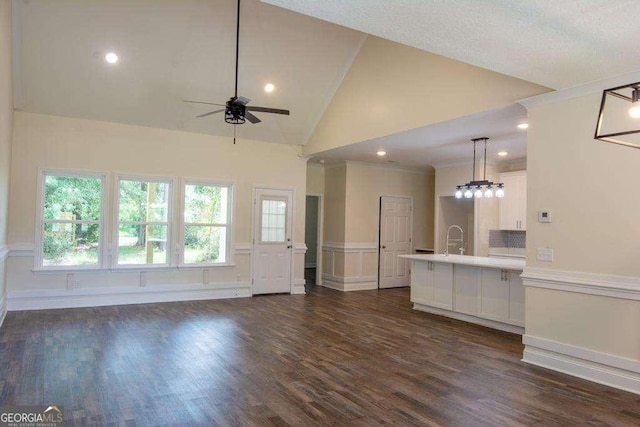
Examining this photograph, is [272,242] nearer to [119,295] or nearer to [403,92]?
[119,295]

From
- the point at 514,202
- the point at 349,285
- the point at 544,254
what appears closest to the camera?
the point at 544,254

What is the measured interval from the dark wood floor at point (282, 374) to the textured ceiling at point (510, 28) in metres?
2.70

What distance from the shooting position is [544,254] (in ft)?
14.1

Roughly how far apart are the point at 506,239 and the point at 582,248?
186 inches

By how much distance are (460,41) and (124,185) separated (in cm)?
579

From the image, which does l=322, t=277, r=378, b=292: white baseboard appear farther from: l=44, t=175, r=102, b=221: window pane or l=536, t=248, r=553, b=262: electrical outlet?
l=536, t=248, r=553, b=262: electrical outlet

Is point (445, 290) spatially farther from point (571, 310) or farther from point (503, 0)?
point (503, 0)

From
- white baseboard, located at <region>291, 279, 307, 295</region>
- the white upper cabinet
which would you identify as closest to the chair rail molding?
the white upper cabinet

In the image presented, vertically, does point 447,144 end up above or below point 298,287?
above

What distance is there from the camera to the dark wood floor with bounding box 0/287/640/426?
→ 3062 mm

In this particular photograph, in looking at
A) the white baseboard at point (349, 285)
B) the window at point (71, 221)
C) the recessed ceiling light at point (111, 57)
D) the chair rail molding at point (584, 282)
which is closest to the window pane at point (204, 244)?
the window at point (71, 221)

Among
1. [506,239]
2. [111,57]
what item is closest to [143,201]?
[111,57]

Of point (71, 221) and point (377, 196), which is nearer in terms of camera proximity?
point (71, 221)

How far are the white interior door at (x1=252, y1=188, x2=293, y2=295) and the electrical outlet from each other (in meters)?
4.95
